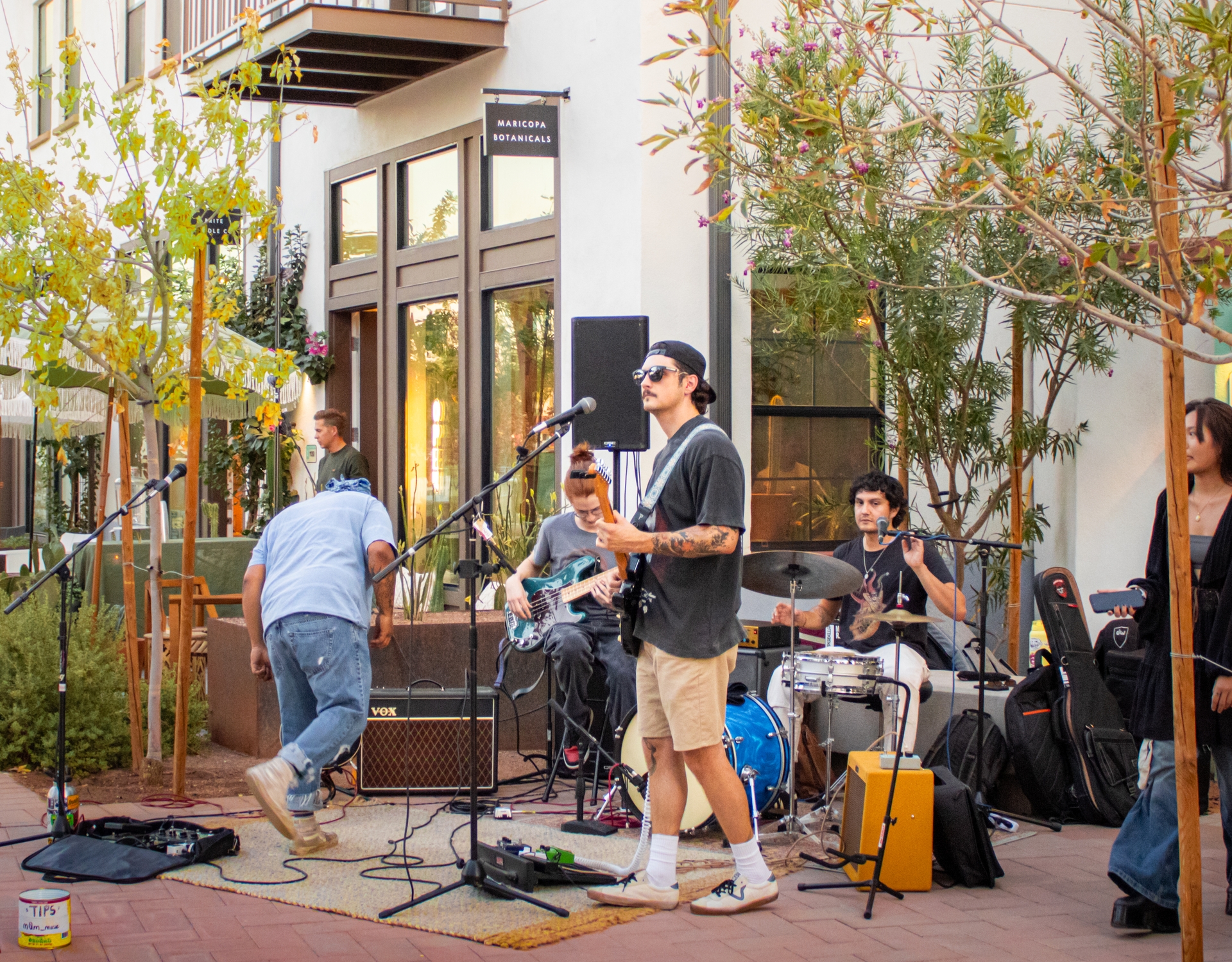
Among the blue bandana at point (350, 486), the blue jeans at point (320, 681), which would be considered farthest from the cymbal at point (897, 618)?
the blue bandana at point (350, 486)

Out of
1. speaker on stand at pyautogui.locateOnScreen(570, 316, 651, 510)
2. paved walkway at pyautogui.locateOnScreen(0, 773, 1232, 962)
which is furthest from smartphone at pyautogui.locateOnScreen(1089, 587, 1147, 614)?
speaker on stand at pyautogui.locateOnScreen(570, 316, 651, 510)

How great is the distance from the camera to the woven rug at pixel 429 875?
4637 millimetres

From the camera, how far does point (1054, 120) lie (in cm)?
985

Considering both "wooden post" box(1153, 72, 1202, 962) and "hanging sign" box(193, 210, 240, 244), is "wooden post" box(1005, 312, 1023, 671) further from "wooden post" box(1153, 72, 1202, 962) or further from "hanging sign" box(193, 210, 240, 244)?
"hanging sign" box(193, 210, 240, 244)

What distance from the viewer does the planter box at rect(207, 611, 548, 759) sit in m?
7.41

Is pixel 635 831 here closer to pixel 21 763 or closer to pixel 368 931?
pixel 368 931

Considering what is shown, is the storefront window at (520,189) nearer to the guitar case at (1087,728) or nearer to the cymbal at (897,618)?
the guitar case at (1087,728)

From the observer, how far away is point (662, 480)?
4.73 metres

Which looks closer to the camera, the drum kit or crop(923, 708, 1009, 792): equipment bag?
the drum kit

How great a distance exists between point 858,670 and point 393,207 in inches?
293

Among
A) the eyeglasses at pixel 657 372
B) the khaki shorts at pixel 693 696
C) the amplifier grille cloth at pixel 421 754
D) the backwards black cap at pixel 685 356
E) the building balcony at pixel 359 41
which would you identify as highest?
the building balcony at pixel 359 41

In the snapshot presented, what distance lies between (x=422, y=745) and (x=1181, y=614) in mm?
4121

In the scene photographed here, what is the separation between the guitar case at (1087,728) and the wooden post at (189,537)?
4067 millimetres

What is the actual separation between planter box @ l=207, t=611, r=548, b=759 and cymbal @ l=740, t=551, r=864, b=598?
2.45 m
